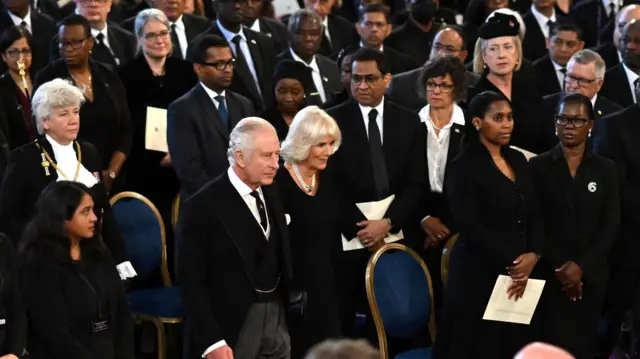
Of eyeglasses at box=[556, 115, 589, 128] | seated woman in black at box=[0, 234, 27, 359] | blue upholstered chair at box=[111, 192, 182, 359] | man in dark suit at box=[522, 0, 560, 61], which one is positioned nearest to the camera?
seated woman in black at box=[0, 234, 27, 359]

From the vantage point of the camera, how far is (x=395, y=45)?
30.4 ft

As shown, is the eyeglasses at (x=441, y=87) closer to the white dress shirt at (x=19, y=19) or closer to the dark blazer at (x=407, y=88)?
the dark blazer at (x=407, y=88)

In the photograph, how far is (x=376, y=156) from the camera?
23.1ft

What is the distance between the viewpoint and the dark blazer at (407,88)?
7816mm

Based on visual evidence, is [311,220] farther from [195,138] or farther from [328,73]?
Answer: [328,73]

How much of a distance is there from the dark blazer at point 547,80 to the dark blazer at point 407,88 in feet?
2.33

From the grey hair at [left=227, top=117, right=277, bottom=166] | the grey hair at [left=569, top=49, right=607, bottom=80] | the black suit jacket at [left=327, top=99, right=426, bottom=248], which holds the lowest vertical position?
the black suit jacket at [left=327, top=99, right=426, bottom=248]

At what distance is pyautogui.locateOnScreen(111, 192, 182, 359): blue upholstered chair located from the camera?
693 cm

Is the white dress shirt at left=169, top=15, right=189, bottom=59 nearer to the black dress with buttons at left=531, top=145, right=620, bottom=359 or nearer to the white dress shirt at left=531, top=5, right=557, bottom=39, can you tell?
the white dress shirt at left=531, top=5, right=557, bottom=39

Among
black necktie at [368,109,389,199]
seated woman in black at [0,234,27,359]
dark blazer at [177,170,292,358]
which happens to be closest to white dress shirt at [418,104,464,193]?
black necktie at [368,109,389,199]

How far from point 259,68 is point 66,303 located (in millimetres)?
3325

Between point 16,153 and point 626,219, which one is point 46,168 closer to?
point 16,153

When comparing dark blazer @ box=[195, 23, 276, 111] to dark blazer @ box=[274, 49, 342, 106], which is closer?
dark blazer @ box=[195, 23, 276, 111]

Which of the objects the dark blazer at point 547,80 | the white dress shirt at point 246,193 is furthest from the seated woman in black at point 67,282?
the dark blazer at point 547,80
